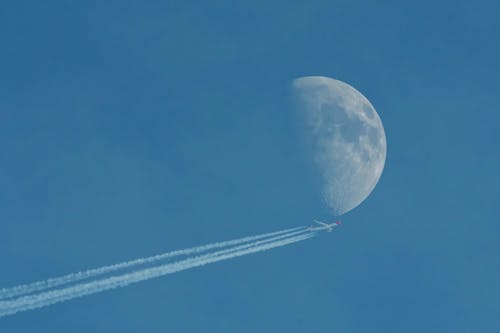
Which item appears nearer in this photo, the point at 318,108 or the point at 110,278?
the point at 110,278

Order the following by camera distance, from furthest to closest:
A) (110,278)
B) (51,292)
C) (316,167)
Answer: (316,167) < (110,278) < (51,292)

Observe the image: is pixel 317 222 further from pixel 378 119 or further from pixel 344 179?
pixel 378 119

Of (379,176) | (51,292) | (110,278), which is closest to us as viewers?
(51,292)


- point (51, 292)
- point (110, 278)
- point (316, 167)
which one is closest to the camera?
point (51, 292)

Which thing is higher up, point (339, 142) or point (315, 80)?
point (315, 80)

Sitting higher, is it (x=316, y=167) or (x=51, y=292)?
(x=316, y=167)

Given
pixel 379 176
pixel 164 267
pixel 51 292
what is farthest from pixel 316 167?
pixel 51 292

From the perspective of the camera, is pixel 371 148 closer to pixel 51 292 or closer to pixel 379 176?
pixel 379 176

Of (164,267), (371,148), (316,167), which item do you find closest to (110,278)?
(164,267)

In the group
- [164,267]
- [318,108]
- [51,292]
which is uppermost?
[318,108]
